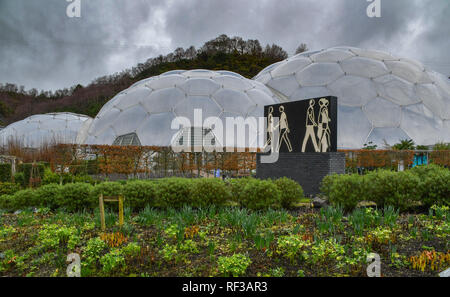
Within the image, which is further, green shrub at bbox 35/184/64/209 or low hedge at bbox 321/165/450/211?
green shrub at bbox 35/184/64/209

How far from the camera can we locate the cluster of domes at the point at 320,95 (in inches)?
682

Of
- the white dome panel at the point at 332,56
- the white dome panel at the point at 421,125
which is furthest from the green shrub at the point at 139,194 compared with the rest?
the white dome panel at the point at 332,56

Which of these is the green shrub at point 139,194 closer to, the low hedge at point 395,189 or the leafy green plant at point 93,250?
the leafy green plant at point 93,250

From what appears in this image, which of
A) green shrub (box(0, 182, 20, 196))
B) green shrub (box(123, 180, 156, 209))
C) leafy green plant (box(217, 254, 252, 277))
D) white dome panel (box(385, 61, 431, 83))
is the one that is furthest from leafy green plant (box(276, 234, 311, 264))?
white dome panel (box(385, 61, 431, 83))

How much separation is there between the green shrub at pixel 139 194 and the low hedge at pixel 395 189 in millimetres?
4743

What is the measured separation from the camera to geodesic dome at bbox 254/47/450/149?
1897 cm

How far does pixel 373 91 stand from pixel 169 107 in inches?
568

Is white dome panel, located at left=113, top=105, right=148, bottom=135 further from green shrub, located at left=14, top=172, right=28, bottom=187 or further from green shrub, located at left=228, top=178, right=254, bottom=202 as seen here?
green shrub, located at left=228, top=178, right=254, bottom=202

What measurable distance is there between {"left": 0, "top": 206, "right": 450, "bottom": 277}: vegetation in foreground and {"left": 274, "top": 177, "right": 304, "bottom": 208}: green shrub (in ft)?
6.33

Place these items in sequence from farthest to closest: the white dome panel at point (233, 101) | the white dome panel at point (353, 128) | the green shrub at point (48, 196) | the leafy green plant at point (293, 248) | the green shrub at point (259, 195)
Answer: the white dome panel at point (353, 128) → the white dome panel at point (233, 101) → the green shrub at point (48, 196) → the green shrub at point (259, 195) → the leafy green plant at point (293, 248)

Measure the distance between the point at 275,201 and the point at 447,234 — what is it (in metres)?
3.58

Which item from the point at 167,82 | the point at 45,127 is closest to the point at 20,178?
the point at 167,82

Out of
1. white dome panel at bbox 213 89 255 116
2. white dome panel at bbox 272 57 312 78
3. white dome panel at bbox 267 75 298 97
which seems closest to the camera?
white dome panel at bbox 213 89 255 116
